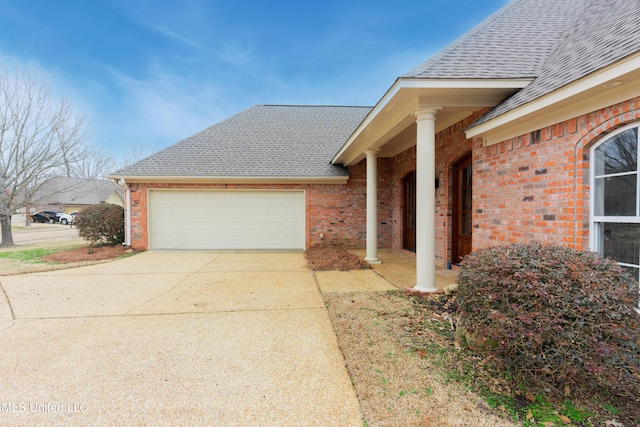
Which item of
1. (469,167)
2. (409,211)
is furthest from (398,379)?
(409,211)

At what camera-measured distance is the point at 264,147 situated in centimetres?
1120

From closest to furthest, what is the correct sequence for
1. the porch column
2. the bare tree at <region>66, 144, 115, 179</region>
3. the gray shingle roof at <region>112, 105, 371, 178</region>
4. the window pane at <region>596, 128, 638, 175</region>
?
the window pane at <region>596, 128, 638, 175</region> → the porch column → the gray shingle roof at <region>112, 105, 371, 178</region> → the bare tree at <region>66, 144, 115, 179</region>

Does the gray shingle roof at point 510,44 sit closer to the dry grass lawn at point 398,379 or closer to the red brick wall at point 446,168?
the red brick wall at point 446,168

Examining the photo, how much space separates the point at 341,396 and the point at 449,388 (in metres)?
0.85

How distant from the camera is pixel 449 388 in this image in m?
2.27

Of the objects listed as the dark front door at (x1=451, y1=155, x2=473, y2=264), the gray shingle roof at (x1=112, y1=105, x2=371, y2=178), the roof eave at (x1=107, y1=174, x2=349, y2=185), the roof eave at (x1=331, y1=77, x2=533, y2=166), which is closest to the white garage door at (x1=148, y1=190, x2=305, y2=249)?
the roof eave at (x1=107, y1=174, x2=349, y2=185)

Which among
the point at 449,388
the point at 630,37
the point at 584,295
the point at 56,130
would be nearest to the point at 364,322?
the point at 449,388

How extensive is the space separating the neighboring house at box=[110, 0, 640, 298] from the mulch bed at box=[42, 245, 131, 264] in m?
0.58

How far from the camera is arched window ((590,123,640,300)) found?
2918 mm

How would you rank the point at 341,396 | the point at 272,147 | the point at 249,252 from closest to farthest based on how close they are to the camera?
1. the point at 341,396
2. the point at 249,252
3. the point at 272,147

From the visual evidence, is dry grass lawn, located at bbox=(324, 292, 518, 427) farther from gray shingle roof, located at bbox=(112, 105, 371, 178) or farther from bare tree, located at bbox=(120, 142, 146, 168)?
bare tree, located at bbox=(120, 142, 146, 168)

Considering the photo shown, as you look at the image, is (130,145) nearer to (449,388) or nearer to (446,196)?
(446,196)

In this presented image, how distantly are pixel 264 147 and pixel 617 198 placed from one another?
9973 mm

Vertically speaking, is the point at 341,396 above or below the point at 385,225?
below
